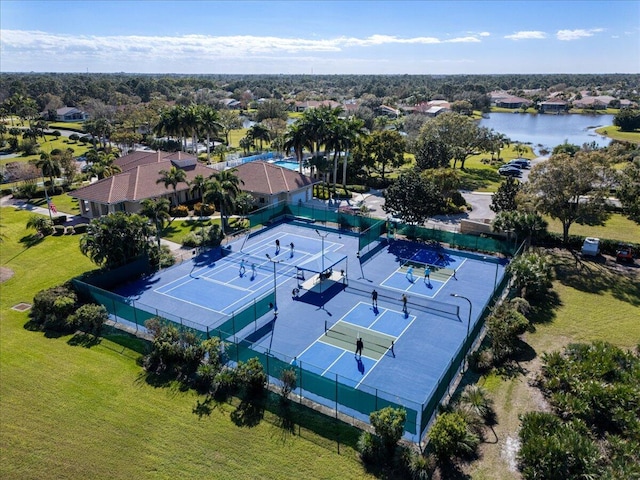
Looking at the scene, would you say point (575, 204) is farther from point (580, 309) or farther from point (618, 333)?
point (618, 333)

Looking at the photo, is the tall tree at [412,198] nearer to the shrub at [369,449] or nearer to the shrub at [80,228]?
the shrub at [369,449]

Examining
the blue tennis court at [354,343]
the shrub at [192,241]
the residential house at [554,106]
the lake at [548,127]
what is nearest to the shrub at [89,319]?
the blue tennis court at [354,343]

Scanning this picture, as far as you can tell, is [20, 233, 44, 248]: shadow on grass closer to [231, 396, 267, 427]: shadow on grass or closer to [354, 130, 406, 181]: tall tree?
[231, 396, 267, 427]: shadow on grass

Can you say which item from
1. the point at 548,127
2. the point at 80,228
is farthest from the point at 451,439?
the point at 548,127

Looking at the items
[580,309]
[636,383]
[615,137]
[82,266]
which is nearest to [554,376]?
[636,383]

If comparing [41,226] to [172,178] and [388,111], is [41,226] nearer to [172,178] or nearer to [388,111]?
[172,178]
